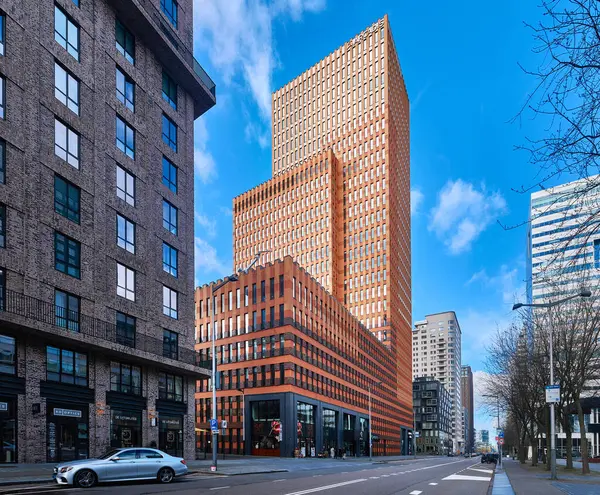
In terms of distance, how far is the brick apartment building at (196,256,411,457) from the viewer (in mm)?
70688

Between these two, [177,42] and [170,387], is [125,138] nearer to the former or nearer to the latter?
[177,42]

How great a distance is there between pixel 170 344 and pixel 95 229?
11.2m

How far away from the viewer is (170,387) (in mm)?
41344

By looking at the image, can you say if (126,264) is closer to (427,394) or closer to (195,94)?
(195,94)

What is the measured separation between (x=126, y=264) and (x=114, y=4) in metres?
17.0

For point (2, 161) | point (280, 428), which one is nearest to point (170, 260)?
point (2, 161)

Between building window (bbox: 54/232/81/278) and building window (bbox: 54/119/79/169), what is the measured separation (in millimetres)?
4409

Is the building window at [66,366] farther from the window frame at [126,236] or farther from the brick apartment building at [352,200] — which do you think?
the brick apartment building at [352,200]

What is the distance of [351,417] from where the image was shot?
3851 inches

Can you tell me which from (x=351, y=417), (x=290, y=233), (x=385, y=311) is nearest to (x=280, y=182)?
(x=290, y=233)

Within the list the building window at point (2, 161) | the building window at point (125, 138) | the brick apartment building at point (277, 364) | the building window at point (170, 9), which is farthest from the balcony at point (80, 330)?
the brick apartment building at point (277, 364)

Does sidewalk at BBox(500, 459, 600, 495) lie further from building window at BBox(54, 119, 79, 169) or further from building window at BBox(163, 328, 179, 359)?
building window at BBox(54, 119, 79, 169)

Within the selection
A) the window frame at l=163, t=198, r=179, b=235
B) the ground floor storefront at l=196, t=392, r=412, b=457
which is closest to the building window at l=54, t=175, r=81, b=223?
the window frame at l=163, t=198, r=179, b=235

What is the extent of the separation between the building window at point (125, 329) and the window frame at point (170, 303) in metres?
4.31
